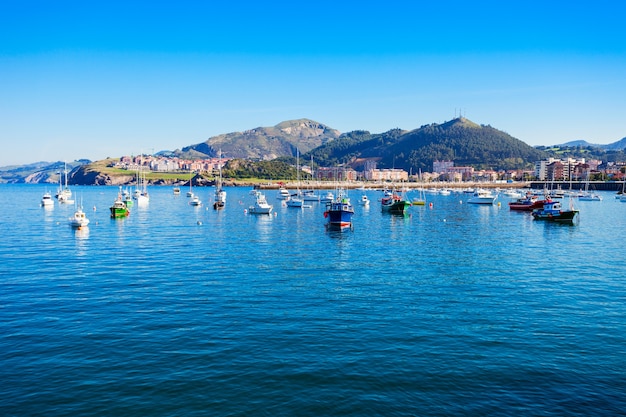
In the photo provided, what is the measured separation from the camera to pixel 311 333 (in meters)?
24.2

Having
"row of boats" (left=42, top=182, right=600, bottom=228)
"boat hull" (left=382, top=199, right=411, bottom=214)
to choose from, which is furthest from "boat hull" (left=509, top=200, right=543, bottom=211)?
"boat hull" (left=382, top=199, right=411, bottom=214)

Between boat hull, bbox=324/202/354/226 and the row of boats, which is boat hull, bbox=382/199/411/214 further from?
boat hull, bbox=324/202/354/226

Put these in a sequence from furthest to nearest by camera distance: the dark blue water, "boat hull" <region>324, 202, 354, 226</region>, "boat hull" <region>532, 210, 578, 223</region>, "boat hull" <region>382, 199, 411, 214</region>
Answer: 1. "boat hull" <region>382, 199, 411, 214</region>
2. "boat hull" <region>532, 210, 578, 223</region>
3. "boat hull" <region>324, 202, 354, 226</region>
4. the dark blue water

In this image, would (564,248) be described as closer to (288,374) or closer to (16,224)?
(288,374)

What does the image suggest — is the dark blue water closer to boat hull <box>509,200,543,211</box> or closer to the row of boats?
the row of boats

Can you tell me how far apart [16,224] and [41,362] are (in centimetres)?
7100

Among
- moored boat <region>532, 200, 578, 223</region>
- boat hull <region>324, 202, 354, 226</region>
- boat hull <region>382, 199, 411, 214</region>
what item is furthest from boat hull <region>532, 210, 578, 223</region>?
boat hull <region>324, 202, 354, 226</region>

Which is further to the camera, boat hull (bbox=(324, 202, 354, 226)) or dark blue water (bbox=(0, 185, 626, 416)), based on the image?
boat hull (bbox=(324, 202, 354, 226))

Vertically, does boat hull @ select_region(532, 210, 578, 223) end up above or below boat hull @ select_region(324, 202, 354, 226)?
below

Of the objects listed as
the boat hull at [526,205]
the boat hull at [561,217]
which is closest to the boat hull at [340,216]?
the boat hull at [561,217]

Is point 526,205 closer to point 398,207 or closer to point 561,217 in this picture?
point 561,217

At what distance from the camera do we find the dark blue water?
17453 millimetres

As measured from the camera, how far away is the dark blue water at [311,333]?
17453 millimetres

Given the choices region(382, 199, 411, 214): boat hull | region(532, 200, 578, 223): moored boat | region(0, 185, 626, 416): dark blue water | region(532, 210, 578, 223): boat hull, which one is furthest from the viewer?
region(382, 199, 411, 214): boat hull
